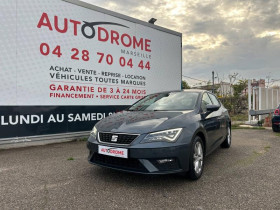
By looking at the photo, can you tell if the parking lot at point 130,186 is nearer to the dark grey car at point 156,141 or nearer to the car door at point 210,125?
the dark grey car at point 156,141

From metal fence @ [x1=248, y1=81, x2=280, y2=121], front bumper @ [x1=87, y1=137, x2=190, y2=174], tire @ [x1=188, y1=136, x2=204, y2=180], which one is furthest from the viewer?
metal fence @ [x1=248, y1=81, x2=280, y2=121]

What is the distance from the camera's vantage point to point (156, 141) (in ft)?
9.69

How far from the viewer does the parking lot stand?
2674mm

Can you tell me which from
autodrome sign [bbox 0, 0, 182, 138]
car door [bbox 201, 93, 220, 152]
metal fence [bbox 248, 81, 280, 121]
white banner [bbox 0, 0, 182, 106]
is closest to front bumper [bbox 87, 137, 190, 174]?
car door [bbox 201, 93, 220, 152]

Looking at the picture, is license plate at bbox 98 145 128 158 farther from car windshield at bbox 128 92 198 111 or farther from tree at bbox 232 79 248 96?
tree at bbox 232 79 248 96

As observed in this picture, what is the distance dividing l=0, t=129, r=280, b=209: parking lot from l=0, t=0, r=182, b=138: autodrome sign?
5.03ft

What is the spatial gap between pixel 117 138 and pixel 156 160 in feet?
1.99

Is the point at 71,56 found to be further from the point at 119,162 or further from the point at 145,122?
the point at 119,162

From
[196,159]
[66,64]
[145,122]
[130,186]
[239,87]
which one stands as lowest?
[130,186]

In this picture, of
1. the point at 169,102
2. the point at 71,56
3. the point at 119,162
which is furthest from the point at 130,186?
the point at 71,56

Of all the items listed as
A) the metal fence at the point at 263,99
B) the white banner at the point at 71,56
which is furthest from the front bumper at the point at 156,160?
the metal fence at the point at 263,99

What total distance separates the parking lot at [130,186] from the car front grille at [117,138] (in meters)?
0.63

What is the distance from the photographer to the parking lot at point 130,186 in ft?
8.77

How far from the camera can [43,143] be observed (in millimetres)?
5996
